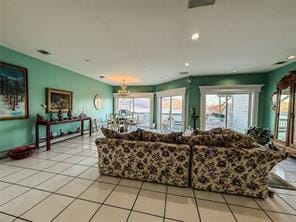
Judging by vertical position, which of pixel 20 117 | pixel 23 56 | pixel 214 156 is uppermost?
pixel 23 56

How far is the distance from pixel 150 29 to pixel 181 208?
281cm

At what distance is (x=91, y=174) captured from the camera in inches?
112

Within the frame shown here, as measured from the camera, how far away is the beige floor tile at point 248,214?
180cm

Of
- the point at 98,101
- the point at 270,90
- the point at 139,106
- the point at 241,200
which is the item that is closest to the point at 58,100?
the point at 98,101

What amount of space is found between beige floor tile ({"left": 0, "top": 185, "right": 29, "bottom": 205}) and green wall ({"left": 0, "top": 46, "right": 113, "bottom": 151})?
193cm

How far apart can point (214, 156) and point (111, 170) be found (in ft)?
5.94

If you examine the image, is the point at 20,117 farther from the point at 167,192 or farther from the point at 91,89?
the point at 167,192

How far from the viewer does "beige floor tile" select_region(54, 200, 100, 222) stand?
1741mm

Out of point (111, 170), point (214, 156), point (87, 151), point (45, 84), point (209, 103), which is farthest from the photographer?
point (209, 103)

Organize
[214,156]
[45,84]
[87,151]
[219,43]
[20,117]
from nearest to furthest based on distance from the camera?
[214,156] < [219,43] < [20,117] < [87,151] < [45,84]

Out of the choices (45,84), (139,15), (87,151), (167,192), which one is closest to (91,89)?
(45,84)

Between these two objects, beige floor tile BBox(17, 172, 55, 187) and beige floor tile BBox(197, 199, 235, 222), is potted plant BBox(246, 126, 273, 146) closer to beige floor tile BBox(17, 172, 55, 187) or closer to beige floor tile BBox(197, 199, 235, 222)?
beige floor tile BBox(197, 199, 235, 222)

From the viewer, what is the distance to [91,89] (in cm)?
710

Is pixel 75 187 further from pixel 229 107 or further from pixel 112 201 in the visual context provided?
pixel 229 107
